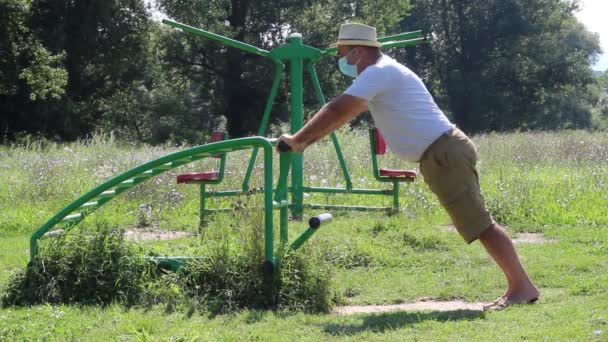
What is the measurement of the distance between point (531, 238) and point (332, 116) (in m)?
4.18

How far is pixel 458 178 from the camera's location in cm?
473

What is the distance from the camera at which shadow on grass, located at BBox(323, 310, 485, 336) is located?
14.1ft

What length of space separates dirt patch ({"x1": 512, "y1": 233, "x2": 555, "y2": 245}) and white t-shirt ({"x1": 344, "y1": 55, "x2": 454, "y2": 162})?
10.9ft

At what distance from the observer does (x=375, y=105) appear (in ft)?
15.4

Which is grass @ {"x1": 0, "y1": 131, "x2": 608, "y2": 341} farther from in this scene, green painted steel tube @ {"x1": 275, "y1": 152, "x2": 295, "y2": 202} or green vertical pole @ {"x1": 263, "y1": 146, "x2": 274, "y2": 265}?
green painted steel tube @ {"x1": 275, "y1": 152, "x2": 295, "y2": 202}

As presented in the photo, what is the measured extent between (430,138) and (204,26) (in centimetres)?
3147

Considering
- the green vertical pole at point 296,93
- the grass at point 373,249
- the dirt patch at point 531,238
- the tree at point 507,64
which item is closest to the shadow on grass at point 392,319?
the grass at point 373,249

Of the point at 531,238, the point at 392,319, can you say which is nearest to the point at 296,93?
the point at 531,238

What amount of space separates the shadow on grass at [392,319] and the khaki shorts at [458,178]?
1.59 ft

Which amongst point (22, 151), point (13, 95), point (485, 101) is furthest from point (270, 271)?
point (485, 101)

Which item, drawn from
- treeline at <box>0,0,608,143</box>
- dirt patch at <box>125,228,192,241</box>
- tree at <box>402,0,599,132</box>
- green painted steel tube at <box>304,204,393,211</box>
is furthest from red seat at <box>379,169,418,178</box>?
tree at <box>402,0,599,132</box>

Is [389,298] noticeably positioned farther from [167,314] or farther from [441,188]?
[167,314]

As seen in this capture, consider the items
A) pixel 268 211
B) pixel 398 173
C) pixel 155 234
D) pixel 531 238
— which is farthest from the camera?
pixel 398 173

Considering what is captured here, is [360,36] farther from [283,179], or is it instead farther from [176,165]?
[176,165]
